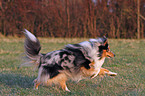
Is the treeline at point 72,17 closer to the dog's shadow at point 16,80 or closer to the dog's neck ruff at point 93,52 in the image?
the dog's shadow at point 16,80

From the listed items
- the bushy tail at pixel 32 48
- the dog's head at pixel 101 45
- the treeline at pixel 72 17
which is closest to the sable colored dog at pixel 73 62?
the dog's head at pixel 101 45

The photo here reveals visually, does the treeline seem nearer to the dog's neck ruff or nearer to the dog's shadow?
the dog's shadow

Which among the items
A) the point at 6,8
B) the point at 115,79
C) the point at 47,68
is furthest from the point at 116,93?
the point at 6,8

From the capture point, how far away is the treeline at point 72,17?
15.5 m

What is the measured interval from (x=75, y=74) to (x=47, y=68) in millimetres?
518

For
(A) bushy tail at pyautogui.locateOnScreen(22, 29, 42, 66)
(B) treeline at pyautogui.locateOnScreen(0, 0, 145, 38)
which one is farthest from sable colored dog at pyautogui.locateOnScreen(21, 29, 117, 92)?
(B) treeline at pyautogui.locateOnScreen(0, 0, 145, 38)

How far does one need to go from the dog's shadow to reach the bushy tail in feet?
2.28

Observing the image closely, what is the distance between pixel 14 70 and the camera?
5898mm

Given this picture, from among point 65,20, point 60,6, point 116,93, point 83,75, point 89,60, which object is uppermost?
point 60,6

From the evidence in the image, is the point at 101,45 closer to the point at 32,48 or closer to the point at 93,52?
the point at 93,52

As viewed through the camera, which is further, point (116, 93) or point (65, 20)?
point (65, 20)

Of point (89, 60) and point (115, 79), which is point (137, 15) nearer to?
point (115, 79)

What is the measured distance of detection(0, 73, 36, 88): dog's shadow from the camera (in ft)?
14.8

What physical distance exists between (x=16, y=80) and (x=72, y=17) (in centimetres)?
1173
